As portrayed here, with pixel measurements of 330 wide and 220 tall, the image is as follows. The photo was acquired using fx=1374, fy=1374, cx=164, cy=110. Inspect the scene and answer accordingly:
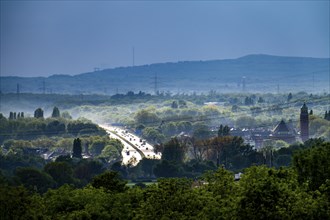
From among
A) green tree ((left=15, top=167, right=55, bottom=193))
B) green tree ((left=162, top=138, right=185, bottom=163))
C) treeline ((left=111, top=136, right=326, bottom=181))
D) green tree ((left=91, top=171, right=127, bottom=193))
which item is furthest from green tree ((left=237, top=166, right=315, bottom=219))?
green tree ((left=162, top=138, right=185, bottom=163))

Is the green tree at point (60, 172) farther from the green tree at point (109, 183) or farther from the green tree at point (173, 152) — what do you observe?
the green tree at point (109, 183)

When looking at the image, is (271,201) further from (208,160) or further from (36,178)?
(208,160)

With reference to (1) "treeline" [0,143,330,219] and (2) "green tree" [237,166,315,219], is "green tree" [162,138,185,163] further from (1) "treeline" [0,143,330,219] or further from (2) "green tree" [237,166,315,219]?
(2) "green tree" [237,166,315,219]

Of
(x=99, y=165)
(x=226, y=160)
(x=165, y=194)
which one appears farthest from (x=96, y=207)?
(x=226, y=160)

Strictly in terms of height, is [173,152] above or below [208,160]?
above

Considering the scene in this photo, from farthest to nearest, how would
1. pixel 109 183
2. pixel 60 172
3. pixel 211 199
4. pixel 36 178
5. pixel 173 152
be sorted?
pixel 173 152 → pixel 60 172 → pixel 36 178 → pixel 109 183 → pixel 211 199

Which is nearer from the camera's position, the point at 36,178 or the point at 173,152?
the point at 36,178

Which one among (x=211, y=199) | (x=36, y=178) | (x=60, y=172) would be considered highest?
(x=211, y=199)

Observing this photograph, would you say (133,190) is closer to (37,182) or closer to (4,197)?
(4,197)

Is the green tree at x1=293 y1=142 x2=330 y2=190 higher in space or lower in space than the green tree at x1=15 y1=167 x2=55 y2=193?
higher

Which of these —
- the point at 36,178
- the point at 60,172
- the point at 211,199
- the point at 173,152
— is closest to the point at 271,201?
the point at 211,199
